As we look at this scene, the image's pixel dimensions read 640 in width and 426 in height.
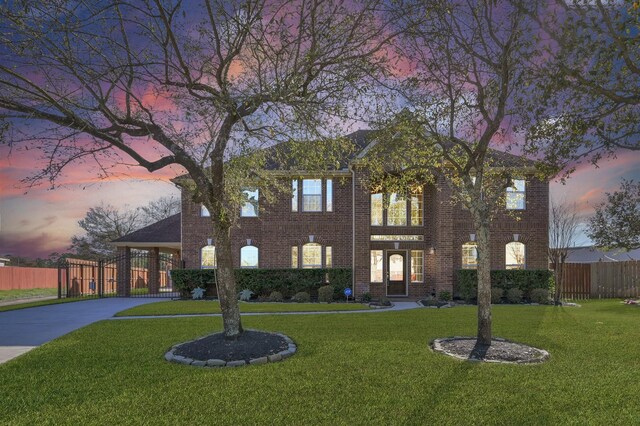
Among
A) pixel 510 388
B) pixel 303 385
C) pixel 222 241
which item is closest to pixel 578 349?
pixel 510 388

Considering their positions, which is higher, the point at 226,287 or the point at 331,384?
the point at 226,287

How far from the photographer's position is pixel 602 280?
23.1 m

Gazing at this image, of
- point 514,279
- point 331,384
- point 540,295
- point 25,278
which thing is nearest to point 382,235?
point 514,279

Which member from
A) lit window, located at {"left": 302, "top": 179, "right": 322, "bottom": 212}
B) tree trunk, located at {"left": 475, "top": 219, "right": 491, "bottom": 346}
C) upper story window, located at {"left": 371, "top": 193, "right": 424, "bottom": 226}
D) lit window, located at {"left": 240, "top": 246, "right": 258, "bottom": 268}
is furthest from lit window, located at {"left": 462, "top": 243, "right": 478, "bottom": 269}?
tree trunk, located at {"left": 475, "top": 219, "right": 491, "bottom": 346}

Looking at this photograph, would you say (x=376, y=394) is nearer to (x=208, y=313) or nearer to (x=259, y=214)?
(x=208, y=313)

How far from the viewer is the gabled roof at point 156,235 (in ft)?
81.5

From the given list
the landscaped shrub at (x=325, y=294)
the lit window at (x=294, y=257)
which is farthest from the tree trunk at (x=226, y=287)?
the lit window at (x=294, y=257)

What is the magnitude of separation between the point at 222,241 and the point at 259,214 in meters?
12.8

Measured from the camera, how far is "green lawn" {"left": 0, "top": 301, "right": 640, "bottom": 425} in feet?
17.2

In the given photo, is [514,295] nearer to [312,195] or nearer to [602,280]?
[602,280]

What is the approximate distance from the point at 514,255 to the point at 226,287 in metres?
16.6

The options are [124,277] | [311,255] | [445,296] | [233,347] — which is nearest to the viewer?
[233,347]

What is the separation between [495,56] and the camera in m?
9.55

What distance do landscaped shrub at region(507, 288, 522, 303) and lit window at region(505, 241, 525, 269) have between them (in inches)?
78.9
